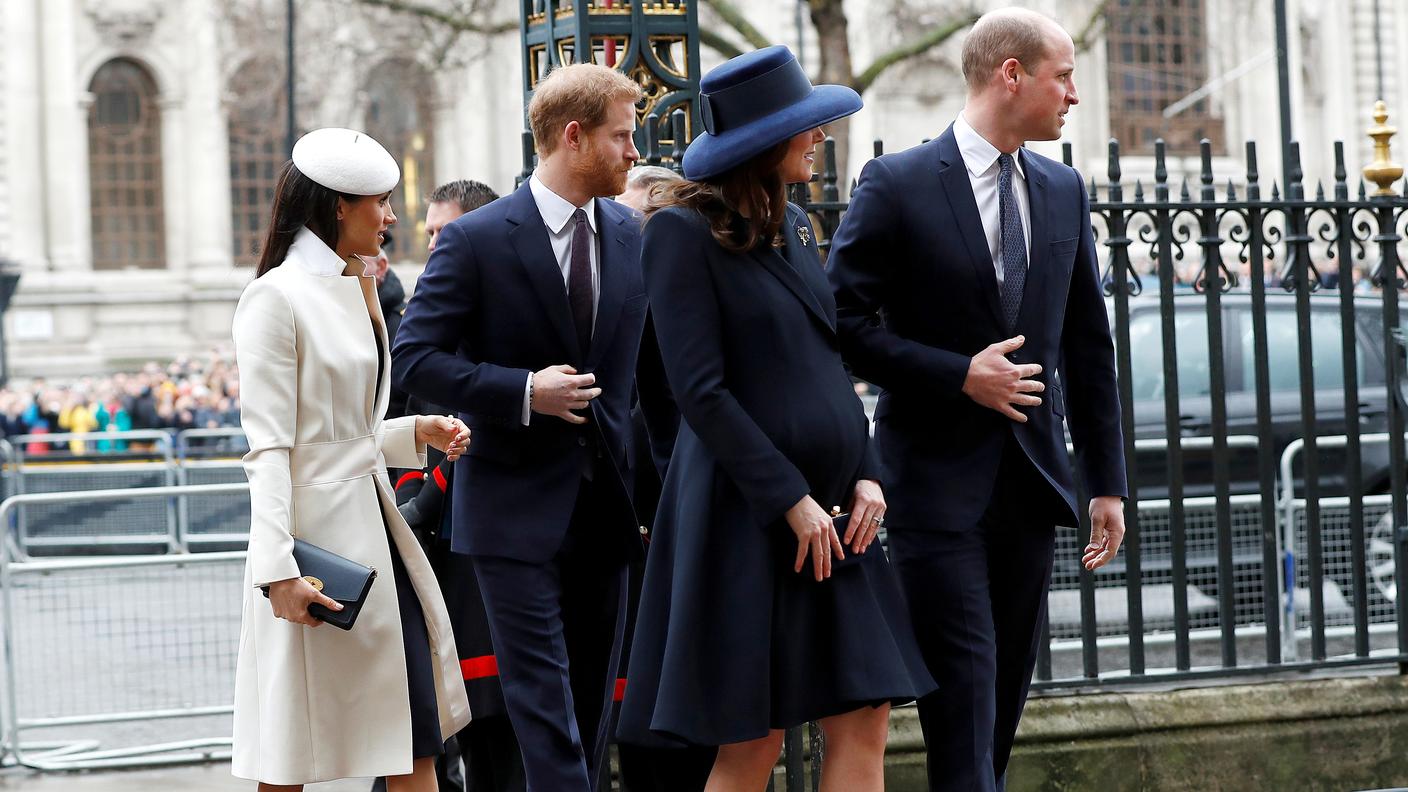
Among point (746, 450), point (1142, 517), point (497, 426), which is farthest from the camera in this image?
point (1142, 517)

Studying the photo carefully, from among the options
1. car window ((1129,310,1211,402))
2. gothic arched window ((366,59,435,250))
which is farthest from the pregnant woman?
gothic arched window ((366,59,435,250))

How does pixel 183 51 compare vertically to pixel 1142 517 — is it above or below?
above

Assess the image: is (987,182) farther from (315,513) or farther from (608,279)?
(315,513)

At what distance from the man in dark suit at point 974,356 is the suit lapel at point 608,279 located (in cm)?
58

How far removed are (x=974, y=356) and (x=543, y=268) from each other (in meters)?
1.08

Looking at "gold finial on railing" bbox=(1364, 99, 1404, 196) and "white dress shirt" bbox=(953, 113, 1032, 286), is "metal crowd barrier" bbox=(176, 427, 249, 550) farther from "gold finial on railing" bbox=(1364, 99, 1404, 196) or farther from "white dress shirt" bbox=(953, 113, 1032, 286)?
"white dress shirt" bbox=(953, 113, 1032, 286)

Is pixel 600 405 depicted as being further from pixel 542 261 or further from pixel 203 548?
pixel 203 548

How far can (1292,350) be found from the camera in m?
9.31

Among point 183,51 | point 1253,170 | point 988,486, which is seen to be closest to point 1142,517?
point 1253,170

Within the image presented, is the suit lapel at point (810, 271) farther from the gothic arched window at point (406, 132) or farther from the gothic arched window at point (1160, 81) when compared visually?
the gothic arched window at point (1160, 81)

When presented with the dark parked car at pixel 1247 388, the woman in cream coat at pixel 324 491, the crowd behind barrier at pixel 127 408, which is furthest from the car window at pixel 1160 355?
the crowd behind barrier at pixel 127 408

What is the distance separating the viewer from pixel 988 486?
4086 millimetres

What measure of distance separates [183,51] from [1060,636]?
3255 centimetres

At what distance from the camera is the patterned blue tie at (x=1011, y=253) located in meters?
4.15
